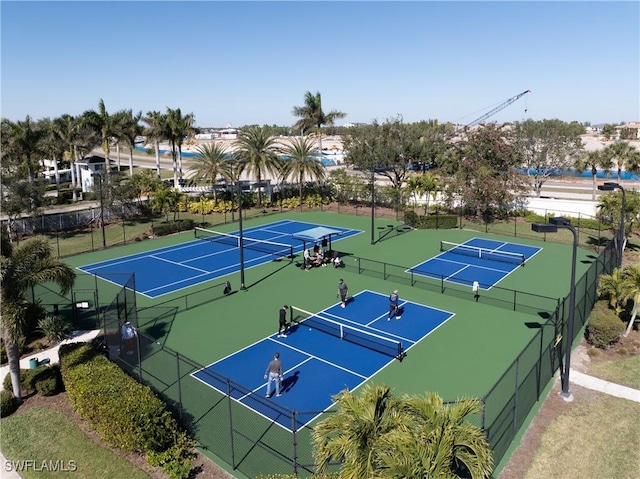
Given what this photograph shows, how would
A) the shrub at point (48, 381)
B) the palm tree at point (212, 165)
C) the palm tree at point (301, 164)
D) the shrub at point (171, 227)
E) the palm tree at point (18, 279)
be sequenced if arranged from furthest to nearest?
the palm tree at point (301, 164) → the palm tree at point (212, 165) → the shrub at point (171, 227) → the shrub at point (48, 381) → the palm tree at point (18, 279)

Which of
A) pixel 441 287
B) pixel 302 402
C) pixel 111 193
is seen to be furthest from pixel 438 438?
pixel 111 193

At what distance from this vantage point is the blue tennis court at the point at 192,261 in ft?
93.1

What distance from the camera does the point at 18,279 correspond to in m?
14.8

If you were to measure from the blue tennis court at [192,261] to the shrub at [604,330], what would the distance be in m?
15.5

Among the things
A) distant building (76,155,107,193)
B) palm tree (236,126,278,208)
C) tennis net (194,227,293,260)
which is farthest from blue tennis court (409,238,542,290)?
distant building (76,155,107,193)

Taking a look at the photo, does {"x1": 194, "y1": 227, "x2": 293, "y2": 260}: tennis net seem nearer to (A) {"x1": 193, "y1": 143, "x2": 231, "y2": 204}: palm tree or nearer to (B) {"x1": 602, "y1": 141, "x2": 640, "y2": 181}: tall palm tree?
(A) {"x1": 193, "y1": 143, "x2": 231, "y2": 204}: palm tree

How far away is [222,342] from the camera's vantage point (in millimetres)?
20188

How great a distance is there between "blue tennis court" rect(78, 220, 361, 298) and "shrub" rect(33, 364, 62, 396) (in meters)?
8.87

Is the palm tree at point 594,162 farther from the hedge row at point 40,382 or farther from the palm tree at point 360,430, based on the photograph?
the hedge row at point 40,382

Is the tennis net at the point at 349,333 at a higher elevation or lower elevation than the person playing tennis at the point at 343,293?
lower

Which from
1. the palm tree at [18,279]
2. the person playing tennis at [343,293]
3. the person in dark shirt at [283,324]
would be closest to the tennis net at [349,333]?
the person in dark shirt at [283,324]

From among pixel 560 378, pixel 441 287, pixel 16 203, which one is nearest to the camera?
pixel 560 378

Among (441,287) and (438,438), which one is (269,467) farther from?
(441,287)

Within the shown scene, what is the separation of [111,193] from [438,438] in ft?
131
